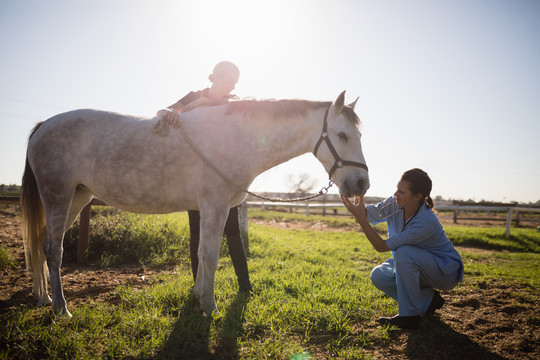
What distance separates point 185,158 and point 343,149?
1.65 meters

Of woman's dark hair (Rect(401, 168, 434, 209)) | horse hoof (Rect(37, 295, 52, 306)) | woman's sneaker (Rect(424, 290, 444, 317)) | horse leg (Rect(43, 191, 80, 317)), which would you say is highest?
woman's dark hair (Rect(401, 168, 434, 209))

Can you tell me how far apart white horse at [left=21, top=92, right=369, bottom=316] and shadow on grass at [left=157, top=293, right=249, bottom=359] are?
205mm

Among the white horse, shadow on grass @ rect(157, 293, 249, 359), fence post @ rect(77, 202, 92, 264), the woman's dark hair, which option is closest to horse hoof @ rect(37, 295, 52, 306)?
the white horse

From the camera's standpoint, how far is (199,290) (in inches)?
125

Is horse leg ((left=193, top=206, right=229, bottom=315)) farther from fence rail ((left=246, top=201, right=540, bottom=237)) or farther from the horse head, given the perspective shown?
fence rail ((left=246, top=201, right=540, bottom=237))

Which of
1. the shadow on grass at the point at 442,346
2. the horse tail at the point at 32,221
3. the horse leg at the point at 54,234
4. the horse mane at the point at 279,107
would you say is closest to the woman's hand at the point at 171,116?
the horse mane at the point at 279,107

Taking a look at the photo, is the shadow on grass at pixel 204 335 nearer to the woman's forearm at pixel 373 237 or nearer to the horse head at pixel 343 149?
the woman's forearm at pixel 373 237

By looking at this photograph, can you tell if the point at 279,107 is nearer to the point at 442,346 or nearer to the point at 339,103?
the point at 339,103

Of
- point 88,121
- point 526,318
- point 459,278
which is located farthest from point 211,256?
point 526,318

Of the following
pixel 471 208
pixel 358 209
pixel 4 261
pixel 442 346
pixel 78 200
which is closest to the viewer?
pixel 442 346

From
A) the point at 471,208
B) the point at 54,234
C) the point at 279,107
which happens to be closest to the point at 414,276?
the point at 279,107

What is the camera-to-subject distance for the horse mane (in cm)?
300

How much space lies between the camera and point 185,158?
285 cm

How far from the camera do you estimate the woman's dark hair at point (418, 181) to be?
285 centimetres
